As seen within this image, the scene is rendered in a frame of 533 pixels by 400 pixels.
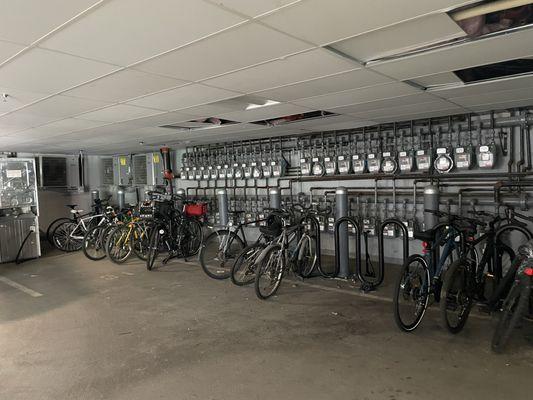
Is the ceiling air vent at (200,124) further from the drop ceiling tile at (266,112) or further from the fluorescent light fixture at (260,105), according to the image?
the fluorescent light fixture at (260,105)

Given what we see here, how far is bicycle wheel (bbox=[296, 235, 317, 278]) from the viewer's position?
465 centimetres

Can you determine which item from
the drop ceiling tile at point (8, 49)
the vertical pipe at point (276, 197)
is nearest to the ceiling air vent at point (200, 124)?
the vertical pipe at point (276, 197)

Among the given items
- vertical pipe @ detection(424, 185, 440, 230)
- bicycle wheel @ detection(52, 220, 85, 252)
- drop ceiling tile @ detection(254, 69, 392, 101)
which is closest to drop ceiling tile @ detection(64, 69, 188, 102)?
drop ceiling tile @ detection(254, 69, 392, 101)

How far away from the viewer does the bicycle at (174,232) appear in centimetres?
575

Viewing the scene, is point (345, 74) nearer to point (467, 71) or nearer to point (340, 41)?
point (340, 41)

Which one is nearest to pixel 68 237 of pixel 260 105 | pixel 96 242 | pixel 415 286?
pixel 96 242

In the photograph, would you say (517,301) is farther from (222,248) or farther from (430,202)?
(222,248)

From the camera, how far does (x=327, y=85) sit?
123 inches

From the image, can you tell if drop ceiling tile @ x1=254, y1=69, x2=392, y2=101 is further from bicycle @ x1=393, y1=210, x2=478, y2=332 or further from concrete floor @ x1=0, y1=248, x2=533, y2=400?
concrete floor @ x1=0, y1=248, x2=533, y2=400

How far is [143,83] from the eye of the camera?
2.93m

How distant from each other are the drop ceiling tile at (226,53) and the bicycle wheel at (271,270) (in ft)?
6.72

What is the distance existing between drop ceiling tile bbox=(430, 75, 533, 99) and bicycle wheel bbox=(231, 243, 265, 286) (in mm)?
2437

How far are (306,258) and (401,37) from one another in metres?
3.09

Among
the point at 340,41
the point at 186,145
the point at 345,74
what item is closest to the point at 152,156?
the point at 186,145
